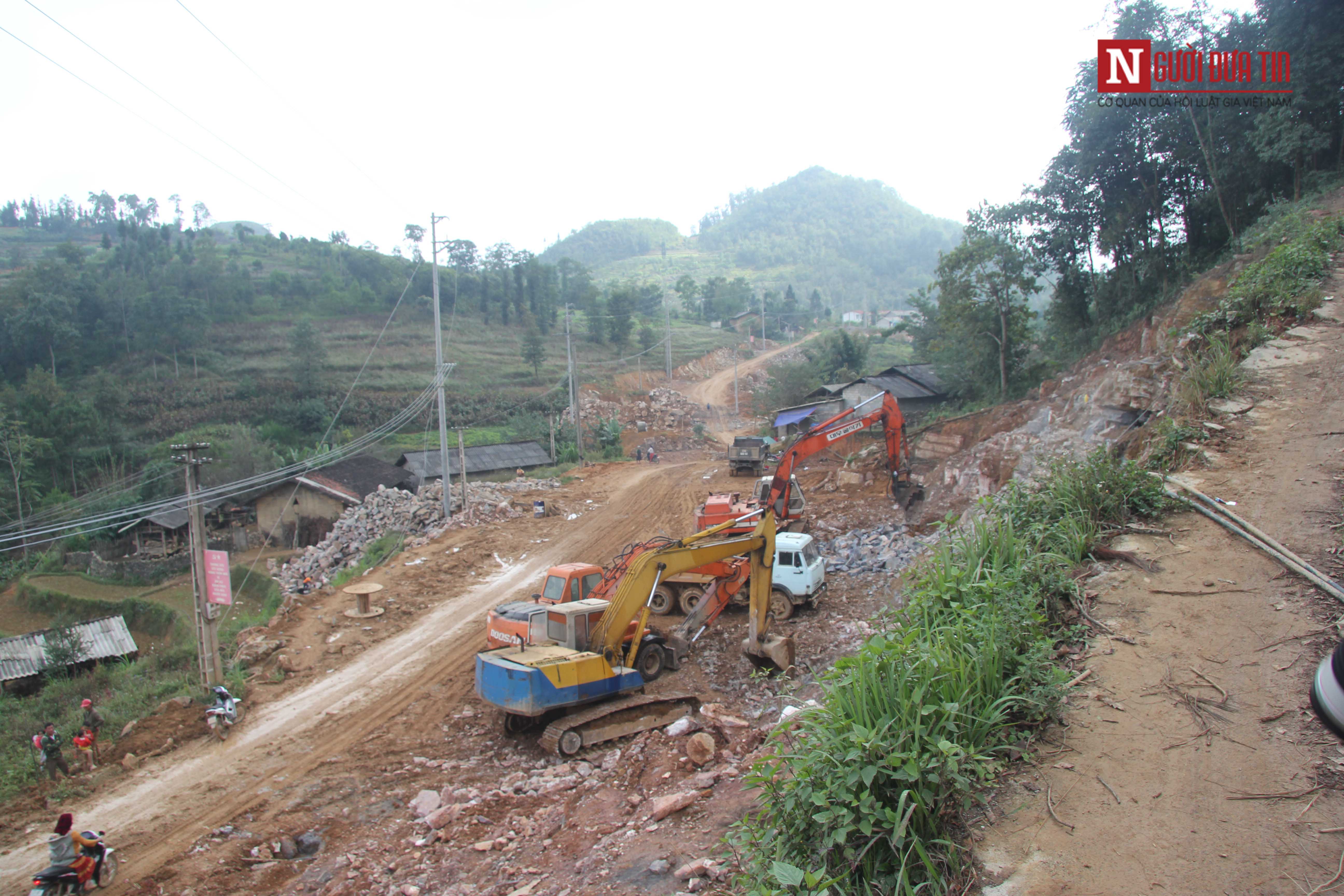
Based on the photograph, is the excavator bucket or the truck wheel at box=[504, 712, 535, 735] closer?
the truck wheel at box=[504, 712, 535, 735]

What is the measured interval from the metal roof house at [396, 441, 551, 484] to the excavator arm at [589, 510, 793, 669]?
895 inches

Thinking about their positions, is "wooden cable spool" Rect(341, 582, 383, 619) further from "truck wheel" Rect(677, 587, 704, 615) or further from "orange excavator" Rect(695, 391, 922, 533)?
"orange excavator" Rect(695, 391, 922, 533)

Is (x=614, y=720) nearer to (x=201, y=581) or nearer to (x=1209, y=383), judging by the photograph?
(x=201, y=581)

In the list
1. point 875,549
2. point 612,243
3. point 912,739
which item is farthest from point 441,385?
point 612,243

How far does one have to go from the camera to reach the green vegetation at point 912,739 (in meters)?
3.97

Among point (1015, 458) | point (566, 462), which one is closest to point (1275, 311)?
point (1015, 458)

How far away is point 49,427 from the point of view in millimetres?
41375

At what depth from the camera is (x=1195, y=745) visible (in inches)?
172

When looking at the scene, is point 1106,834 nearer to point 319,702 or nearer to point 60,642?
point 319,702

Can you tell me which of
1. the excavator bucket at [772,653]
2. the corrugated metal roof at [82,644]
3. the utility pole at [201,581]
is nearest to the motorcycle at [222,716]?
the utility pole at [201,581]

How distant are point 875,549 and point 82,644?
986 inches

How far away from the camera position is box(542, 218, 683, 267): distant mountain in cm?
16738

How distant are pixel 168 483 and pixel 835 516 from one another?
3682 centimetres

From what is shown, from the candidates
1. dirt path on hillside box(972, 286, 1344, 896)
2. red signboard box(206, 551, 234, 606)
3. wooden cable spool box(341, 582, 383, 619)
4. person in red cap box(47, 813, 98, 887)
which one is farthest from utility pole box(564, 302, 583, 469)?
dirt path on hillside box(972, 286, 1344, 896)
